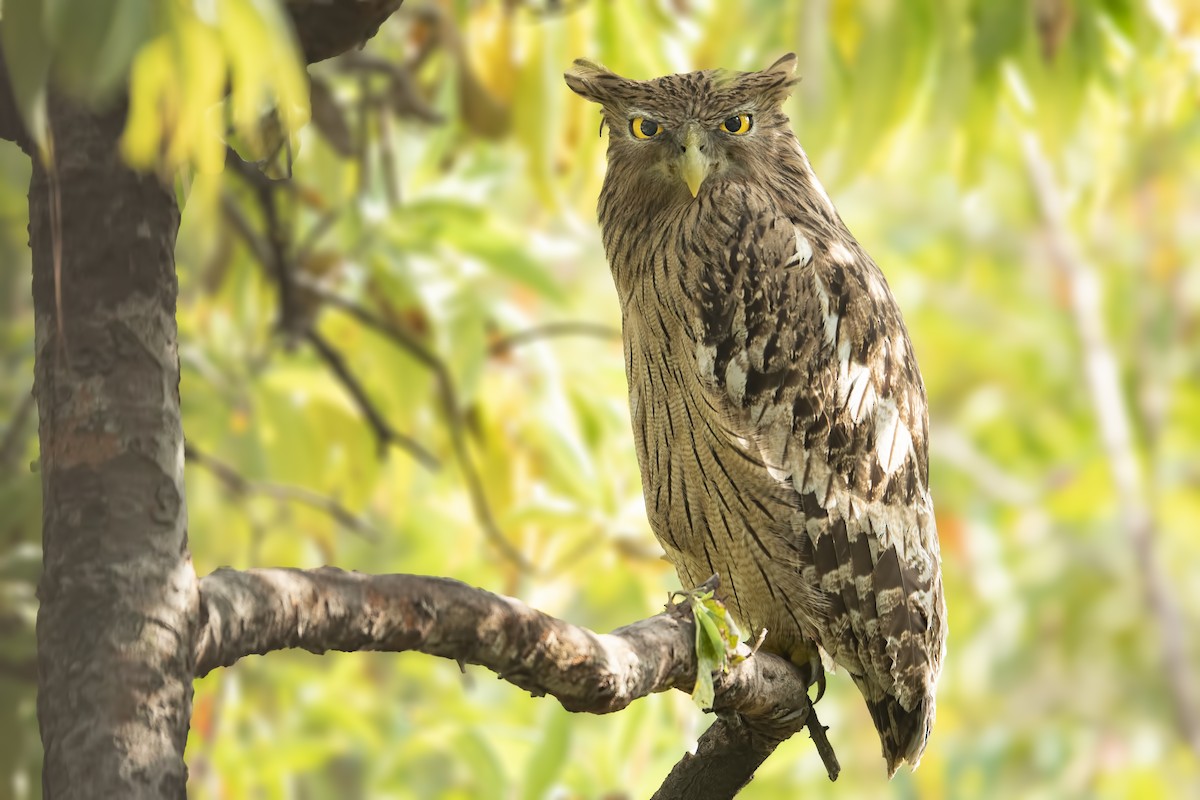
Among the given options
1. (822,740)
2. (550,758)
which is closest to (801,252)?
(822,740)

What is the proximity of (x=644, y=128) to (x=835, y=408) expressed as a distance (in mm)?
527

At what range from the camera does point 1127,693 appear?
9.47 m

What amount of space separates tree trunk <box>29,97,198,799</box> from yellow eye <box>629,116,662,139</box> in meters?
1.09

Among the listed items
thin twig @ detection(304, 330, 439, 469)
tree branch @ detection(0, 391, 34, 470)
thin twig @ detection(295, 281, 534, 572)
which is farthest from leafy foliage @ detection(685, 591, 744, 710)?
thin twig @ detection(295, 281, 534, 572)

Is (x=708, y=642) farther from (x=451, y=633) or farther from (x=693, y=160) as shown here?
(x=693, y=160)

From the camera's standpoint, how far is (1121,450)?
22.5ft

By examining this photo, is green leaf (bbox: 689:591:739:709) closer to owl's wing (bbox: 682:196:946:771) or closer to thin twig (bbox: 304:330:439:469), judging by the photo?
owl's wing (bbox: 682:196:946:771)

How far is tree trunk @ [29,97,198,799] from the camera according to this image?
114cm

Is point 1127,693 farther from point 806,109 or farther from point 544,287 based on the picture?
point 806,109

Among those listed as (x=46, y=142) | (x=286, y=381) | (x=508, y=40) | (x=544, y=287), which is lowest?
(x=46, y=142)

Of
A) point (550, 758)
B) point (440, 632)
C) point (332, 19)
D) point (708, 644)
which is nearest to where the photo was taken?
point (440, 632)

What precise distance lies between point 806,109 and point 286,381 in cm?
155

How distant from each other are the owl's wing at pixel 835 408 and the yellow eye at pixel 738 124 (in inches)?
4.8

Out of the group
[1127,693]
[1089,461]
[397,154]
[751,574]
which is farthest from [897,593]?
[1127,693]
